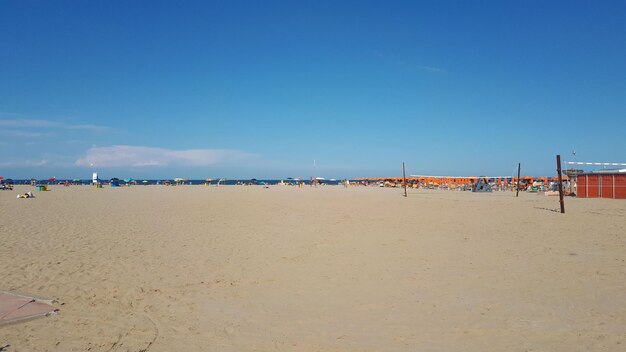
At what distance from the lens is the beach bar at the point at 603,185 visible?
2745cm

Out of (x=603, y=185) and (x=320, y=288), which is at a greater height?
(x=603, y=185)

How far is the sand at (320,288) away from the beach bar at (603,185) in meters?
18.9

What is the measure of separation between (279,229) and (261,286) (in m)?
6.39

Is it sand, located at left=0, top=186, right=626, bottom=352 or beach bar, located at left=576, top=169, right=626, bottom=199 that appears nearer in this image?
sand, located at left=0, top=186, right=626, bottom=352

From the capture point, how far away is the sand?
441 cm

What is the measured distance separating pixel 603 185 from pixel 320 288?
99.5ft

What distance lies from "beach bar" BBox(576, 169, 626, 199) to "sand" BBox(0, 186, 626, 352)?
746 inches

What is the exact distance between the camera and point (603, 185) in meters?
28.7

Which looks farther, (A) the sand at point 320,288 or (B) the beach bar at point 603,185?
(B) the beach bar at point 603,185

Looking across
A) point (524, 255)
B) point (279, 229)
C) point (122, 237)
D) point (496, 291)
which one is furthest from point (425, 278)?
point (122, 237)

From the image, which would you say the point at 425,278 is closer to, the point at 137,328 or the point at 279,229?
the point at 137,328

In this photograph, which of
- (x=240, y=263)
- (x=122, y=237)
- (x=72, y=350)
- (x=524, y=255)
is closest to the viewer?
(x=72, y=350)

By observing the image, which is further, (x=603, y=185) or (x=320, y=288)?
(x=603, y=185)

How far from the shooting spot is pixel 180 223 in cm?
1467
